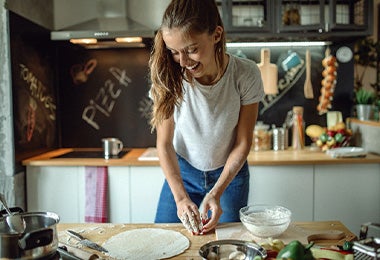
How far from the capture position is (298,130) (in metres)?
2.65

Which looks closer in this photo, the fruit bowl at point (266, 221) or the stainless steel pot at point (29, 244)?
the stainless steel pot at point (29, 244)

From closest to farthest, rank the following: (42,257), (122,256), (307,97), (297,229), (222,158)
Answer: (42,257) → (122,256) → (297,229) → (222,158) → (307,97)

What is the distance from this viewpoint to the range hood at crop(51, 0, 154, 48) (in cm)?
233

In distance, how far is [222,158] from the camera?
1554mm

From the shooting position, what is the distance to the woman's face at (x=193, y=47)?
1.17m

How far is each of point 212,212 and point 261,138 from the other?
1.40m

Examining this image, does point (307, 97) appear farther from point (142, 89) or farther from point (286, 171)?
point (142, 89)

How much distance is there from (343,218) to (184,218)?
4.60 ft

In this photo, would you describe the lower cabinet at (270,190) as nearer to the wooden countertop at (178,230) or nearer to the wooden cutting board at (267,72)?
the wooden cutting board at (267,72)

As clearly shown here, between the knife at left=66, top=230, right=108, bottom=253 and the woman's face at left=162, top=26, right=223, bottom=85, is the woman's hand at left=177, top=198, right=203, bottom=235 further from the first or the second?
the woman's face at left=162, top=26, right=223, bottom=85

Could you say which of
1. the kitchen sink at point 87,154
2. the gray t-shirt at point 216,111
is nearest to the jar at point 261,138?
the kitchen sink at point 87,154

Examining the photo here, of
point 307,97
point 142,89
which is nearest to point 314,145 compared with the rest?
point 307,97

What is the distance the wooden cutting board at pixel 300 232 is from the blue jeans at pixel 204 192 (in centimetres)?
26

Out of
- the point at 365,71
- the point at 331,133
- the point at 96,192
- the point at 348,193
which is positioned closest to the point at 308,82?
the point at 331,133
